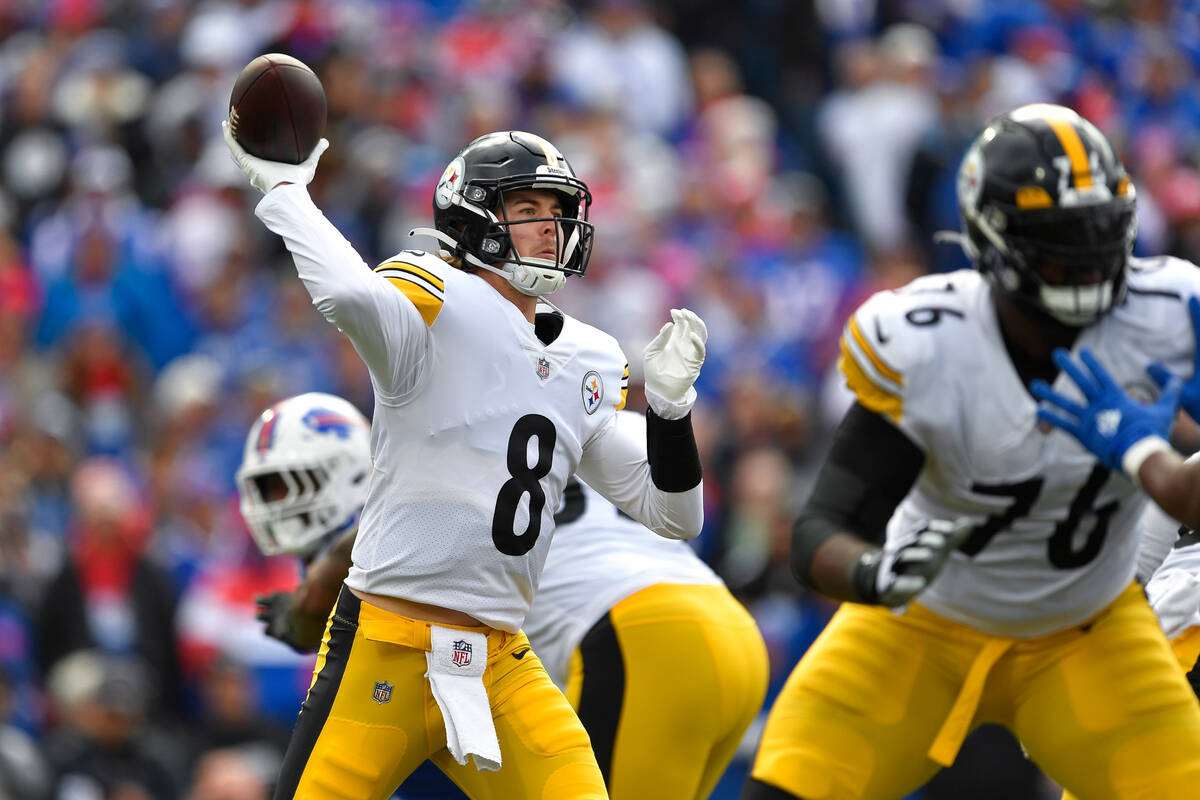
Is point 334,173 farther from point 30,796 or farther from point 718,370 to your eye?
point 30,796

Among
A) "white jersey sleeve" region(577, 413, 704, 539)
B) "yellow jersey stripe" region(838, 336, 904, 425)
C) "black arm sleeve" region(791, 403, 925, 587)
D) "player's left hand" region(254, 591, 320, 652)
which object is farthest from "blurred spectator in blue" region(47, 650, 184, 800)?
"yellow jersey stripe" region(838, 336, 904, 425)

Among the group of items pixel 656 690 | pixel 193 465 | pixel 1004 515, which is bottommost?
pixel 193 465

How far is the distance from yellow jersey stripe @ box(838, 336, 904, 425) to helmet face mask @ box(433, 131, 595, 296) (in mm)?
685

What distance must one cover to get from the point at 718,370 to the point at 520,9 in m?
3.29

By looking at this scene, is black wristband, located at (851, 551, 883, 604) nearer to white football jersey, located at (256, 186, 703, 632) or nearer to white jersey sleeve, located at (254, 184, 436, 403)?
white football jersey, located at (256, 186, 703, 632)

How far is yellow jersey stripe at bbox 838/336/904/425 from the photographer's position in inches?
157

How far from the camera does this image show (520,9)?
11758mm

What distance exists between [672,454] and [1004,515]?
76cm

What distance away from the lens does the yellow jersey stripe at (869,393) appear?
3980 millimetres

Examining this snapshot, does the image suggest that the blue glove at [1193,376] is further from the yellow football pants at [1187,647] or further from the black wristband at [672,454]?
the black wristband at [672,454]

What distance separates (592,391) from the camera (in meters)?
4.35

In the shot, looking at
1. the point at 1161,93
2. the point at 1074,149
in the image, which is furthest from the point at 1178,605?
the point at 1161,93

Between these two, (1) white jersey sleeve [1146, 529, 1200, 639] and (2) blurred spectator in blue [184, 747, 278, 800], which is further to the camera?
(2) blurred spectator in blue [184, 747, 278, 800]

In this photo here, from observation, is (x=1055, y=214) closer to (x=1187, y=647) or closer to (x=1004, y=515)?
(x=1004, y=515)
